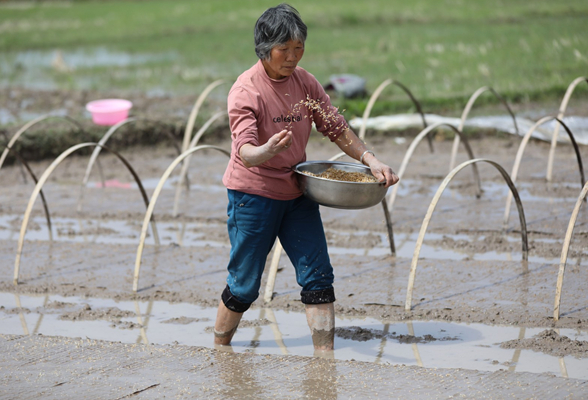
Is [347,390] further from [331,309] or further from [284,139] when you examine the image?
[284,139]

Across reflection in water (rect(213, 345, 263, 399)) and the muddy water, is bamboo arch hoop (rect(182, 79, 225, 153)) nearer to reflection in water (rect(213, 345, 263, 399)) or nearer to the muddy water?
the muddy water

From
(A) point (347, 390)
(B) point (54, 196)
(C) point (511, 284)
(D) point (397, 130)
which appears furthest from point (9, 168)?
(A) point (347, 390)

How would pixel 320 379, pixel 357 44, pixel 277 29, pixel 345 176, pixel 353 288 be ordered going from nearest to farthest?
pixel 277 29 < pixel 320 379 < pixel 345 176 < pixel 353 288 < pixel 357 44

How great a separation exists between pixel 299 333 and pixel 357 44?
15.0 m

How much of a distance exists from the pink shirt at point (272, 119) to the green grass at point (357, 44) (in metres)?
7.83

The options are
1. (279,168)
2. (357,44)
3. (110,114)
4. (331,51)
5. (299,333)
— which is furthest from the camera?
(357,44)

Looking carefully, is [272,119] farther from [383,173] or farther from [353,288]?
[353,288]

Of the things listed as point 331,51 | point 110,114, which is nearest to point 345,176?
point 110,114

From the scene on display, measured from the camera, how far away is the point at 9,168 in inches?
396

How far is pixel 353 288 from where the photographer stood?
544 cm

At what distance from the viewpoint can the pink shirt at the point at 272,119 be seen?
145 inches

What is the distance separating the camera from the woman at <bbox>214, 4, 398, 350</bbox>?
12.0 ft

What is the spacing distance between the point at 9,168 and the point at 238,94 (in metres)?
7.24

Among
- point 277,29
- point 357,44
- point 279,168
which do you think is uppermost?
point 357,44
